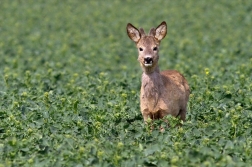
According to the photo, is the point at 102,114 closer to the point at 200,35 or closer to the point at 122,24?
the point at 200,35

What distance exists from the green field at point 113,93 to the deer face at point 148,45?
87 centimetres

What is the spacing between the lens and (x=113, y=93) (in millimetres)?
13492

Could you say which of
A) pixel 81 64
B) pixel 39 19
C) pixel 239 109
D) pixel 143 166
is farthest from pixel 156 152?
pixel 39 19

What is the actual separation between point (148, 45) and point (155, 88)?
695 millimetres

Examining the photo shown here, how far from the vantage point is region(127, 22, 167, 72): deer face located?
11500 mm

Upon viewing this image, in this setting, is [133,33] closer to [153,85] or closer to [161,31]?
[161,31]

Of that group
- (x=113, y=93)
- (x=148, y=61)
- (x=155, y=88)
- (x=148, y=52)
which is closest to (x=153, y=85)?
(x=155, y=88)

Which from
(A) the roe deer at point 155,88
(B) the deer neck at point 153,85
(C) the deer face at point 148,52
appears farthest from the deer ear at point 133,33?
(B) the deer neck at point 153,85

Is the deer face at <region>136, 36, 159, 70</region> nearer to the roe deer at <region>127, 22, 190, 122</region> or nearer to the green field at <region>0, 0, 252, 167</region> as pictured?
the roe deer at <region>127, 22, 190, 122</region>

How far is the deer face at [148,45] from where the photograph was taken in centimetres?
1150

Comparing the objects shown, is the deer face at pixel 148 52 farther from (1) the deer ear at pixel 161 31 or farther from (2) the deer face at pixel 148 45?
(1) the deer ear at pixel 161 31

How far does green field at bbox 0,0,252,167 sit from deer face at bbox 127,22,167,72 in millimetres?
872

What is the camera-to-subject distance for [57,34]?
25328 millimetres

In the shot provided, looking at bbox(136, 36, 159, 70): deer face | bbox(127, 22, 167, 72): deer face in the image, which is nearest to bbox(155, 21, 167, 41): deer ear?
bbox(127, 22, 167, 72): deer face
